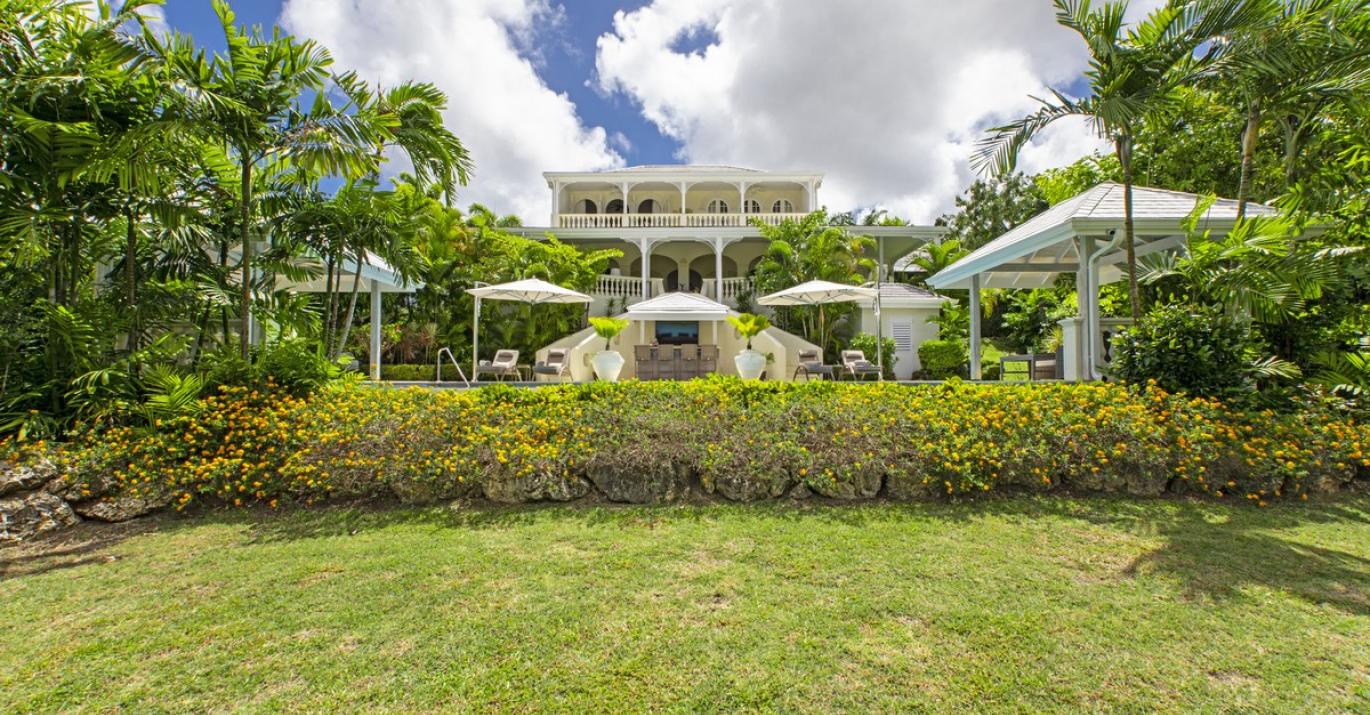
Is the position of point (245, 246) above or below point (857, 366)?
above

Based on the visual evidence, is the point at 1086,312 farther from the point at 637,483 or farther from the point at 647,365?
the point at 647,365

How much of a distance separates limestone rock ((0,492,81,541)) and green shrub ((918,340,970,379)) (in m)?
15.3

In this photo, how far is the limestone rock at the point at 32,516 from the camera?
4.11 meters

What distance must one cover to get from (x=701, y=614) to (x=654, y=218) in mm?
20115

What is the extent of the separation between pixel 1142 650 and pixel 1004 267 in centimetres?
1024

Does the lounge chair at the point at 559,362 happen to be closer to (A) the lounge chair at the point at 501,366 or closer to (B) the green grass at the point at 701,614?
(A) the lounge chair at the point at 501,366

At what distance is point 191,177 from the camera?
224 inches

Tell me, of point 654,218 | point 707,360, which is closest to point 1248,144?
point 707,360

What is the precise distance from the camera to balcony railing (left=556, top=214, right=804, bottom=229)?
2027 cm

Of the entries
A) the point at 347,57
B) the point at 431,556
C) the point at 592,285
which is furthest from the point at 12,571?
the point at 592,285

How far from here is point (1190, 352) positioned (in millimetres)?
5977

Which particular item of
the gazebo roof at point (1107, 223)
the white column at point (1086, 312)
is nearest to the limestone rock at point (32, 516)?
the gazebo roof at point (1107, 223)

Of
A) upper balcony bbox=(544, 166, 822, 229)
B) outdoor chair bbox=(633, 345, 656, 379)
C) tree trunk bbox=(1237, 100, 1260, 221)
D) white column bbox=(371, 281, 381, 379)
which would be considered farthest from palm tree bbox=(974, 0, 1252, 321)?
upper balcony bbox=(544, 166, 822, 229)

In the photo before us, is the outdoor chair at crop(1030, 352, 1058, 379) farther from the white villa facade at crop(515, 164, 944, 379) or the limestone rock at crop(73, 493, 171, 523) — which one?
the limestone rock at crop(73, 493, 171, 523)
